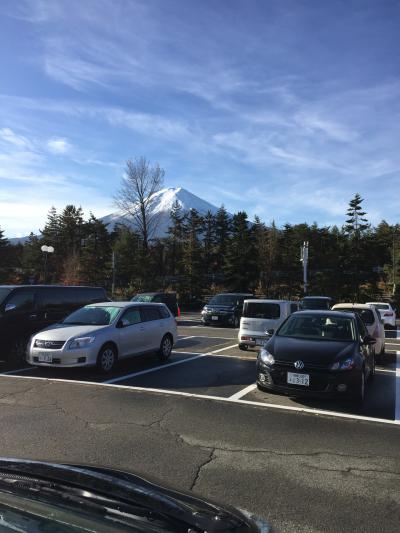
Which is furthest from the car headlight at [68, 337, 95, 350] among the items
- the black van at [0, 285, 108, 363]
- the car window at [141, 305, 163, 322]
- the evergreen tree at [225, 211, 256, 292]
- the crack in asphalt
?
the evergreen tree at [225, 211, 256, 292]

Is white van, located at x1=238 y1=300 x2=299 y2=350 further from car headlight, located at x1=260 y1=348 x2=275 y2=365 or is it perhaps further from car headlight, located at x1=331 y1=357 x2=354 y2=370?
car headlight, located at x1=331 y1=357 x2=354 y2=370

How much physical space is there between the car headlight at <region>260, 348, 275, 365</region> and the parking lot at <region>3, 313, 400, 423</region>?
657 mm

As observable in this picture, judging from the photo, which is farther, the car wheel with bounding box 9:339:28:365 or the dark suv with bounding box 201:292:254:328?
the dark suv with bounding box 201:292:254:328

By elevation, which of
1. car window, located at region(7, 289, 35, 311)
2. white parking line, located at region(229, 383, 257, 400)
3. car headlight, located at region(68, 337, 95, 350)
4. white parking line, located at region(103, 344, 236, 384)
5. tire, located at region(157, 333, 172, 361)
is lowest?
white parking line, located at region(103, 344, 236, 384)

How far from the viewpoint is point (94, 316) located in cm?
1077

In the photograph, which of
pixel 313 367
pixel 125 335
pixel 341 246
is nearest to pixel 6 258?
pixel 341 246

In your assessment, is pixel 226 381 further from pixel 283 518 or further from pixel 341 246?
pixel 341 246

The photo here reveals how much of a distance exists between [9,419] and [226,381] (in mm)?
4282

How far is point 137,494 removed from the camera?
2.27m

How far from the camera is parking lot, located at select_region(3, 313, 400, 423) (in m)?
7.63

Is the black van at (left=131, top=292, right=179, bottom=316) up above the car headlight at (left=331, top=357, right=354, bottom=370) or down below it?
above

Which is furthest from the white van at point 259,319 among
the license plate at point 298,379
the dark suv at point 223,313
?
the dark suv at point 223,313

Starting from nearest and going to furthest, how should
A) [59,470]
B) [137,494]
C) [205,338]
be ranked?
[137,494]
[59,470]
[205,338]

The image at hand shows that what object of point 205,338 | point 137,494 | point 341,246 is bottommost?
point 205,338
